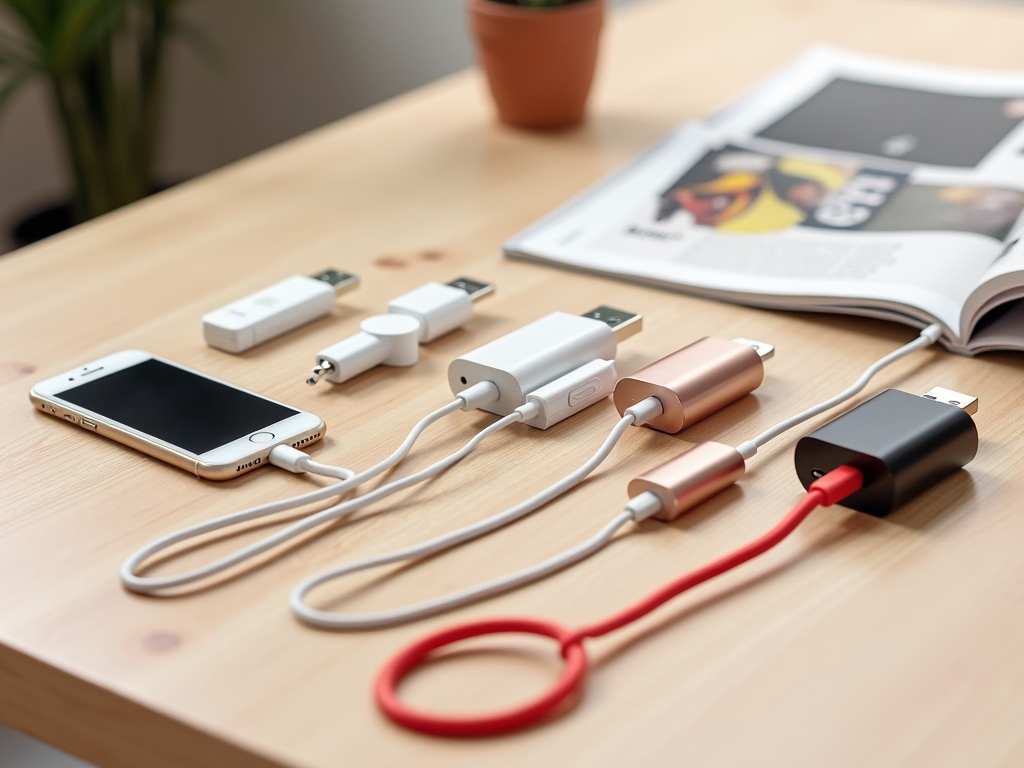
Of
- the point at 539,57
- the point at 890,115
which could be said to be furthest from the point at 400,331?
the point at 890,115

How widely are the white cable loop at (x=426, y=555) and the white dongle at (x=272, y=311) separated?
9.7 inches

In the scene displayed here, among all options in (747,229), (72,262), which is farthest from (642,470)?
(72,262)

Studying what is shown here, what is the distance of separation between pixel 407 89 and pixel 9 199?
0.78 metres

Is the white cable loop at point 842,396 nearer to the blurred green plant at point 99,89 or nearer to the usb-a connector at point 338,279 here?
the usb-a connector at point 338,279

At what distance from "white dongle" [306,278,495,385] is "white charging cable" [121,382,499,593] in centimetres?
7

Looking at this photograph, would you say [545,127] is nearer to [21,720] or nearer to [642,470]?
[642,470]

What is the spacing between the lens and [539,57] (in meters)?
1.05

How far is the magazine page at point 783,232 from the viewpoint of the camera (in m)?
0.75

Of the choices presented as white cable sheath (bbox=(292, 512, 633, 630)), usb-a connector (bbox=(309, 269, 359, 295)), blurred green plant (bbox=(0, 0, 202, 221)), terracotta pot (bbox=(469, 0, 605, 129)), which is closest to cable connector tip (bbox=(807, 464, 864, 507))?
white cable sheath (bbox=(292, 512, 633, 630))

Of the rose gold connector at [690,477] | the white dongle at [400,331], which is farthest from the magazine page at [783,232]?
the rose gold connector at [690,477]

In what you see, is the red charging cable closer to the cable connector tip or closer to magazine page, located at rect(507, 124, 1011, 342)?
the cable connector tip

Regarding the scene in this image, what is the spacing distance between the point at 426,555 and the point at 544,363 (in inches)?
6.5

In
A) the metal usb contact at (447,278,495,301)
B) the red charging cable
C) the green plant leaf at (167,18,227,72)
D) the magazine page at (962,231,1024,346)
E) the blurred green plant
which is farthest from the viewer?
the green plant leaf at (167,18,227,72)

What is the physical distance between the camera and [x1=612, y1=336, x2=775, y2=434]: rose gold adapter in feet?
2.04
